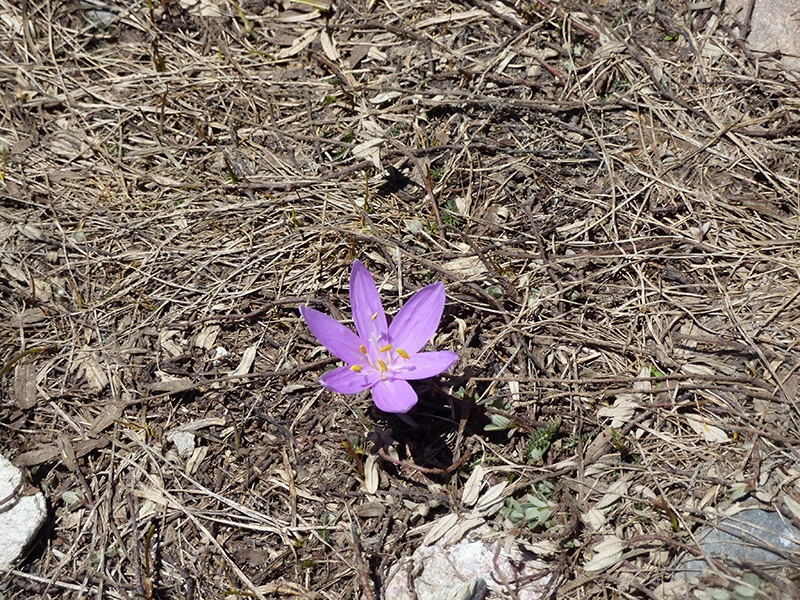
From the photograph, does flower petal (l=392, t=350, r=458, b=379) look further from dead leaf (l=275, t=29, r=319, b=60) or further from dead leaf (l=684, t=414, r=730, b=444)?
dead leaf (l=275, t=29, r=319, b=60)

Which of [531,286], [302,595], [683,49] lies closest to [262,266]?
[531,286]

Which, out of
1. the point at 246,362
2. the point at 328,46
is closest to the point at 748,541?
the point at 246,362

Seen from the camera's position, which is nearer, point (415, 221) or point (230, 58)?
point (415, 221)

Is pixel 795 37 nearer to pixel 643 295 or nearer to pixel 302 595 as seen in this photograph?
pixel 643 295

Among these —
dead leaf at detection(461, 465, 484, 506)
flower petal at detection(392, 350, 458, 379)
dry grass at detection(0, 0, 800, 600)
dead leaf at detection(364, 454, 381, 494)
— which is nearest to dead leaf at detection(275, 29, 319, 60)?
dry grass at detection(0, 0, 800, 600)

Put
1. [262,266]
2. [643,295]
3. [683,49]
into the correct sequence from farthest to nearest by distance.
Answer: [683,49] < [262,266] < [643,295]

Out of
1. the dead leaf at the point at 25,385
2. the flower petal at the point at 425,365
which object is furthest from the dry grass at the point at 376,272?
the flower petal at the point at 425,365
